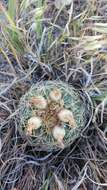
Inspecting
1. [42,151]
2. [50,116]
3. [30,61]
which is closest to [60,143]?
[50,116]

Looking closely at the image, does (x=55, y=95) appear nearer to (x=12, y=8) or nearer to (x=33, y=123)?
(x=33, y=123)

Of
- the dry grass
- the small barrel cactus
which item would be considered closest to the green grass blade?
the dry grass

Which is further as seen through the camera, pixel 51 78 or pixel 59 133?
pixel 51 78

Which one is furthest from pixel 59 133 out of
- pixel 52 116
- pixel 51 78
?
pixel 51 78

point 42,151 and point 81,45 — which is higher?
point 81,45

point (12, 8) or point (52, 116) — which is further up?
point (12, 8)

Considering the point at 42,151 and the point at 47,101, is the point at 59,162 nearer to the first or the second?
the point at 42,151
